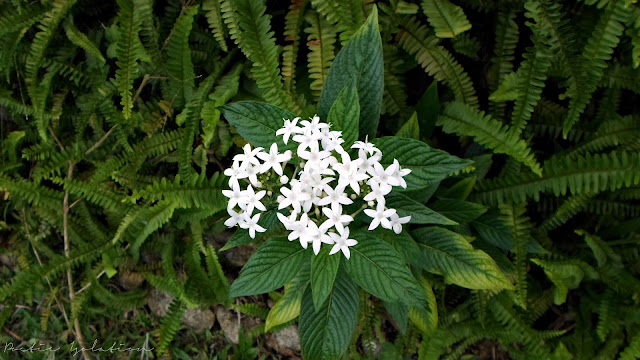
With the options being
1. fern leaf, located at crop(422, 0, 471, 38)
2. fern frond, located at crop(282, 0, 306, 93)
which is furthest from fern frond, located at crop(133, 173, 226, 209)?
fern leaf, located at crop(422, 0, 471, 38)

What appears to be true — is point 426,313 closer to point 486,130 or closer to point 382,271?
point 382,271

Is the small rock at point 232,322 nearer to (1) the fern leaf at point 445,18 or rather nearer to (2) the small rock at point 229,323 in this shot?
(2) the small rock at point 229,323

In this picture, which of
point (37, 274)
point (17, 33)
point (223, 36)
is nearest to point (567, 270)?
point (223, 36)

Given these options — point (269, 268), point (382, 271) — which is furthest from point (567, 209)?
point (269, 268)

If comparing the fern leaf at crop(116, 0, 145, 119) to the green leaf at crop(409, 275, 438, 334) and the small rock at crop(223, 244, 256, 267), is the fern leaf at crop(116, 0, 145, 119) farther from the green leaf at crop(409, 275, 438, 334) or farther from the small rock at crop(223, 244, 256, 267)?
the green leaf at crop(409, 275, 438, 334)

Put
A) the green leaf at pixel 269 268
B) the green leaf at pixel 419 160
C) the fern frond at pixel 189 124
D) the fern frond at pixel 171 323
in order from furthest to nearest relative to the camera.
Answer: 1. the fern frond at pixel 171 323
2. the fern frond at pixel 189 124
3. the green leaf at pixel 269 268
4. the green leaf at pixel 419 160

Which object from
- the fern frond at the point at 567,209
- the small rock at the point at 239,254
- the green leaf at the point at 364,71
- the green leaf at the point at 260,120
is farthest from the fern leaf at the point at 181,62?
the fern frond at the point at 567,209

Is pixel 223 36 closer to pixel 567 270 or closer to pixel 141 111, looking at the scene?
pixel 141 111
